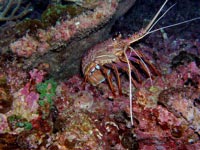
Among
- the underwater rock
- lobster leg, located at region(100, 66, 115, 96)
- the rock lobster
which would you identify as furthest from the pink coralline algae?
lobster leg, located at region(100, 66, 115, 96)

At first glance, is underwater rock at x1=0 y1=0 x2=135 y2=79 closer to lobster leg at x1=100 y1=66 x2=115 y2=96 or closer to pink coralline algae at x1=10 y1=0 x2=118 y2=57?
pink coralline algae at x1=10 y1=0 x2=118 y2=57

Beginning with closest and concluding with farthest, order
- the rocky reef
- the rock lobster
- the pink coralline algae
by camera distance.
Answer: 1. the rocky reef
2. the pink coralline algae
3. the rock lobster

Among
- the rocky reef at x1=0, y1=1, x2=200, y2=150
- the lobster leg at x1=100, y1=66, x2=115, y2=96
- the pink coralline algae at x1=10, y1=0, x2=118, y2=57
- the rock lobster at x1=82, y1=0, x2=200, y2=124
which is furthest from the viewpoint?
the rock lobster at x1=82, y1=0, x2=200, y2=124

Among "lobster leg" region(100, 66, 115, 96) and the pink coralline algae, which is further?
"lobster leg" region(100, 66, 115, 96)

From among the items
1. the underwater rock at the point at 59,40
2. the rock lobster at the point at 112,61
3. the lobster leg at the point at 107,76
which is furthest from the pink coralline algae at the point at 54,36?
the lobster leg at the point at 107,76

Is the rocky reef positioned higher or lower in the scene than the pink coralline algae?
lower

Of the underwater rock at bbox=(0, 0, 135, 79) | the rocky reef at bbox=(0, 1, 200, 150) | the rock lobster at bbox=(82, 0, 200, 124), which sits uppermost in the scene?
the underwater rock at bbox=(0, 0, 135, 79)

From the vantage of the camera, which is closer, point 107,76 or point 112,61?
point 107,76

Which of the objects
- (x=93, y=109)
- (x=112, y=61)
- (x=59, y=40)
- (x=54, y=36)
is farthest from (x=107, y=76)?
(x=54, y=36)

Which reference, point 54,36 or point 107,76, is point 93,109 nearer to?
point 107,76

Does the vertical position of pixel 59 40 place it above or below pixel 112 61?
above

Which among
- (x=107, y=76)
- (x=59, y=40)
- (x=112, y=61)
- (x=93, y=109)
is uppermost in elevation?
(x=59, y=40)

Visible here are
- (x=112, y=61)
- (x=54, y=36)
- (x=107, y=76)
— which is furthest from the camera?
(x=112, y=61)

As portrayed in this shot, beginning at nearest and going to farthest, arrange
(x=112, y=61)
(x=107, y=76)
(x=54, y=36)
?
(x=54, y=36), (x=107, y=76), (x=112, y=61)
